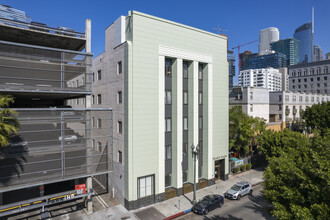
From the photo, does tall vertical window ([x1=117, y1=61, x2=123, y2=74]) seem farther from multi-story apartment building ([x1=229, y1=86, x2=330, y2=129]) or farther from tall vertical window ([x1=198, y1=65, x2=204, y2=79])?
multi-story apartment building ([x1=229, y1=86, x2=330, y2=129])

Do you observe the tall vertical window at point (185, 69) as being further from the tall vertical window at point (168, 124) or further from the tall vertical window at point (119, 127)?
the tall vertical window at point (119, 127)

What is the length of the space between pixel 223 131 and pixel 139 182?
44.2ft

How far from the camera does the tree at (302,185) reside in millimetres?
9453

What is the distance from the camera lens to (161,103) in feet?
76.1

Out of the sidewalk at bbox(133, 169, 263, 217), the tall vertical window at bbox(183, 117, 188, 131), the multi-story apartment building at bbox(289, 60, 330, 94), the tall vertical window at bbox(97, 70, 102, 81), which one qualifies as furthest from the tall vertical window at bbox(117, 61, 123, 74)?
the multi-story apartment building at bbox(289, 60, 330, 94)

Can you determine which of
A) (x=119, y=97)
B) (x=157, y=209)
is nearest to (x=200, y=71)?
(x=119, y=97)

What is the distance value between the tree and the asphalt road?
973 centimetres

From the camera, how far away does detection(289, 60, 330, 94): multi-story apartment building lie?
8681 centimetres

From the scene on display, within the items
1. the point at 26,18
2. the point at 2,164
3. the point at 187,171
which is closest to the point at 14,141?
the point at 2,164

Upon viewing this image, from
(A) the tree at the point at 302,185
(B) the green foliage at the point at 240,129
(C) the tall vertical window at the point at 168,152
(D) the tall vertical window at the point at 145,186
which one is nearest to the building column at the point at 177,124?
(C) the tall vertical window at the point at 168,152

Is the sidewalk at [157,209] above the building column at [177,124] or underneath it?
underneath

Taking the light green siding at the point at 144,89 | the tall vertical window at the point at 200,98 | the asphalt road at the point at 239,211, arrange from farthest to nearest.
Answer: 1. the tall vertical window at the point at 200,98
2. the light green siding at the point at 144,89
3. the asphalt road at the point at 239,211

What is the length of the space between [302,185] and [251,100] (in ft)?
A: 119

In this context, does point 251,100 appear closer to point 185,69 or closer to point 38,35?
point 185,69
